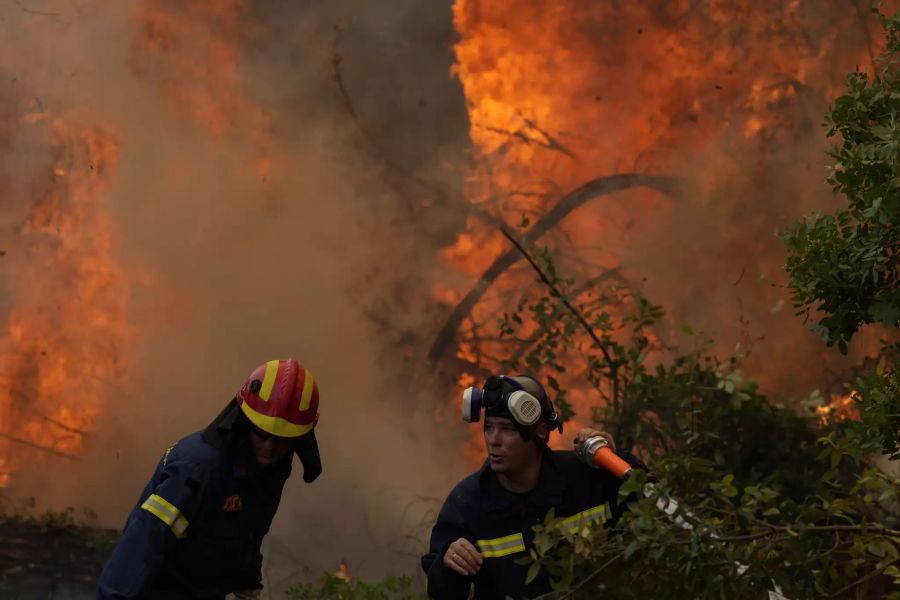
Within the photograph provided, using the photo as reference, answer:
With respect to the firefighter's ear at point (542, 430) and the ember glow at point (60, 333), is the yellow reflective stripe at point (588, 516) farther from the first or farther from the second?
the ember glow at point (60, 333)

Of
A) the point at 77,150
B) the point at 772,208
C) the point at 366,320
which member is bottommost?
the point at 366,320

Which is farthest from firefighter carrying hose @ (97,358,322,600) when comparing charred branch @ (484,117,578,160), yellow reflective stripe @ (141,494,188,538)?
charred branch @ (484,117,578,160)

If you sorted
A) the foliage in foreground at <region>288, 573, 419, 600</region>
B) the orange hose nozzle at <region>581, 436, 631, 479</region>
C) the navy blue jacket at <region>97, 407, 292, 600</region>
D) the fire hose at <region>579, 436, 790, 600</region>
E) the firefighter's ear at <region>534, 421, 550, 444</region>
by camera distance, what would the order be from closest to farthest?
the fire hose at <region>579, 436, 790, 600</region>, the navy blue jacket at <region>97, 407, 292, 600</region>, the orange hose nozzle at <region>581, 436, 631, 479</region>, the firefighter's ear at <region>534, 421, 550, 444</region>, the foliage in foreground at <region>288, 573, 419, 600</region>

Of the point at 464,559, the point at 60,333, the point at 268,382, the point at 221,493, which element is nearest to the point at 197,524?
the point at 221,493

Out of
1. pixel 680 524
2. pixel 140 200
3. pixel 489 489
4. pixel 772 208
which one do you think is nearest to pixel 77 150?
pixel 140 200

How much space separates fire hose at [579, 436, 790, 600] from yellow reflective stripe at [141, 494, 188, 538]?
1477mm

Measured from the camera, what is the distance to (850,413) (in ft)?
32.6

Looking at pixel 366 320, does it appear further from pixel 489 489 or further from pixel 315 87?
pixel 489 489

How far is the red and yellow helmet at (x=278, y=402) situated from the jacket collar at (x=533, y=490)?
2.32 ft

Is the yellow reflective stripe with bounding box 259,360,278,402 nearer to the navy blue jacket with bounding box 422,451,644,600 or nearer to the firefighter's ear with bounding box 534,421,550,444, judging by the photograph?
the navy blue jacket with bounding box 422,451,644,600

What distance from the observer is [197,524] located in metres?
4.32

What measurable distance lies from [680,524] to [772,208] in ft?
23.1

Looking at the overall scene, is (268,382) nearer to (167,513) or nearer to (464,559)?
(167,513)

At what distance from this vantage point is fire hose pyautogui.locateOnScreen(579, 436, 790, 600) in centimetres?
377
